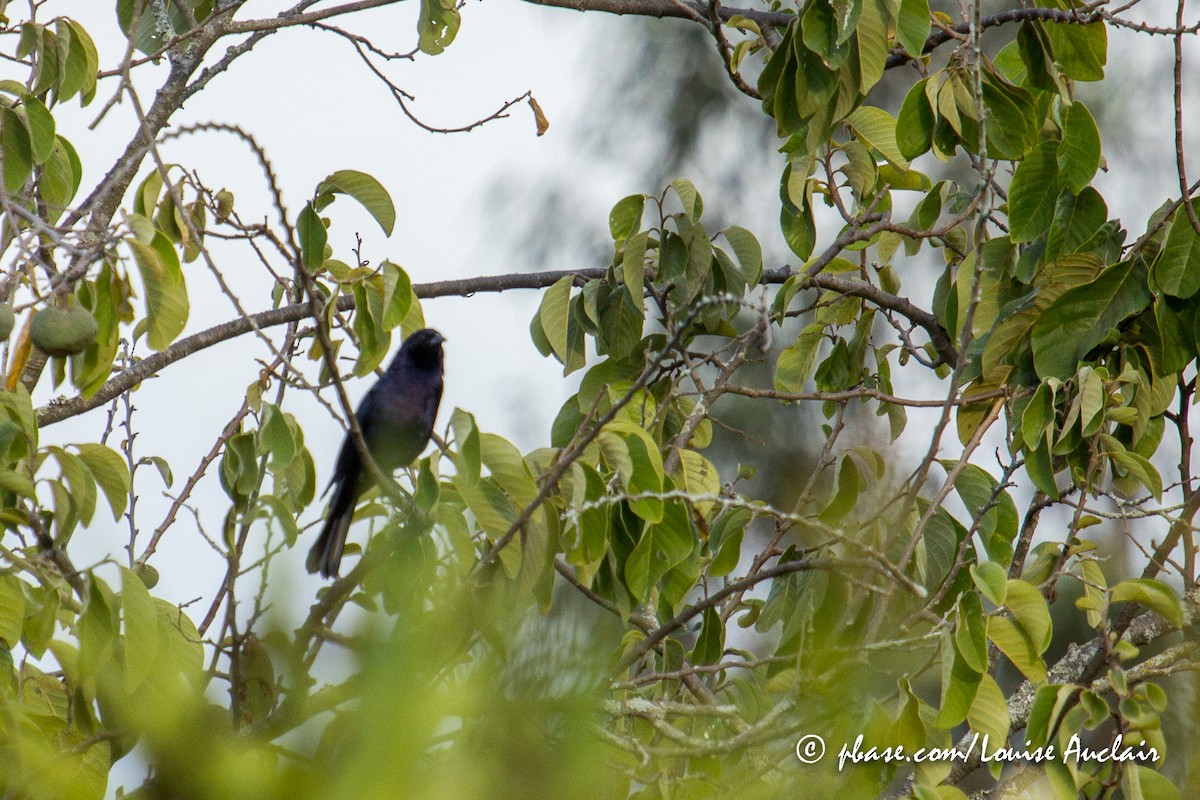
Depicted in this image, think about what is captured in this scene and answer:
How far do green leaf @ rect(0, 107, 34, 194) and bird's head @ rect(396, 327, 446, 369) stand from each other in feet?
7.59

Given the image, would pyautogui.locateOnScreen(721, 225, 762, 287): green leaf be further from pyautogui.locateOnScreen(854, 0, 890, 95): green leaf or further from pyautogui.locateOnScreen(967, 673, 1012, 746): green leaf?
pyautogui.locateOnScreen(967, 673, 1012, 746): green leaf

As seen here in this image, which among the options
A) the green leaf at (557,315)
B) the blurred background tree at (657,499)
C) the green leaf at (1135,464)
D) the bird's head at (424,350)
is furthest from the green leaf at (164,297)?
the bird's head at (424,350)

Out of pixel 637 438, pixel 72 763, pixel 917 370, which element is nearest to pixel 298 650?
pixel 72 763

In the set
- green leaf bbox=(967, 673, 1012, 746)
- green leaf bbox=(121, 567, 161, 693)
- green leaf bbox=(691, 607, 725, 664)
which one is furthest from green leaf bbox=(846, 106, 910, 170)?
green leaf bbox=(121, 567, 161, 693)

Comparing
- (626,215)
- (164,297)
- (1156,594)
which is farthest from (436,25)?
(1156,594)

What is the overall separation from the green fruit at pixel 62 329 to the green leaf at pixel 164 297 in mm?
130

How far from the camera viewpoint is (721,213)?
7824 mm

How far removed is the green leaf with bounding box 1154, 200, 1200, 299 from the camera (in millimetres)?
2492

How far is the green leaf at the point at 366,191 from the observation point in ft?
7.88

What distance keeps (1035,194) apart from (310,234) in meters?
1.71

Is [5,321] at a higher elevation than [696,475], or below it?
below

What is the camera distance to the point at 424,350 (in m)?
4.63

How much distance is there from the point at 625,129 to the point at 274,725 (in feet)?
25.1

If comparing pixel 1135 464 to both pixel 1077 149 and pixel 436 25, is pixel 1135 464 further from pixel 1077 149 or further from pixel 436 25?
pixel 436 25
